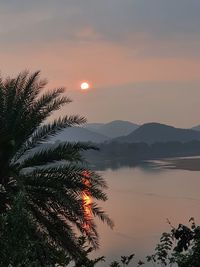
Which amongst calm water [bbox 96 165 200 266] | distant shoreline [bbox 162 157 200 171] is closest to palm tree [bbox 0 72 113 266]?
calm water [bbox 96 165 200 266]

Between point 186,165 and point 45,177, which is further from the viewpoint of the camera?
point 186,165

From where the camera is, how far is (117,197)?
68.4 m

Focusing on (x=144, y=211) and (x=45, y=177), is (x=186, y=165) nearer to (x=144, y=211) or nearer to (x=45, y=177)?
(x=144, y=211)

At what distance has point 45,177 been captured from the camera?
10.4 meters

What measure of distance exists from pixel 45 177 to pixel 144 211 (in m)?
46.1

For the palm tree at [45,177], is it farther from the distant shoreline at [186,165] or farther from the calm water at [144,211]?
the distant shoreline at [186,165]

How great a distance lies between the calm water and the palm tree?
77.0 ft

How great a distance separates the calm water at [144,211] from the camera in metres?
37.7

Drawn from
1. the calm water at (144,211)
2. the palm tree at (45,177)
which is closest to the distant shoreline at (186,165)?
the calm water at (144,211)

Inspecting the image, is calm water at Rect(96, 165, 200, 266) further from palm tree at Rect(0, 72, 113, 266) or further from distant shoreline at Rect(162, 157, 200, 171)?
distant shoreline at Rect(162, 157, 200, 171)

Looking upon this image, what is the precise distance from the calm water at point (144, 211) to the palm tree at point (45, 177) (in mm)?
23466

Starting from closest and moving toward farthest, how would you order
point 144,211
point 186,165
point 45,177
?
1. point 45,177
2. point 144,211
3. point 186,165

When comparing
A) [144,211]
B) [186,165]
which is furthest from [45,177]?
[186,165]

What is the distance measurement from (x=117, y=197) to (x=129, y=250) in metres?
32.8
